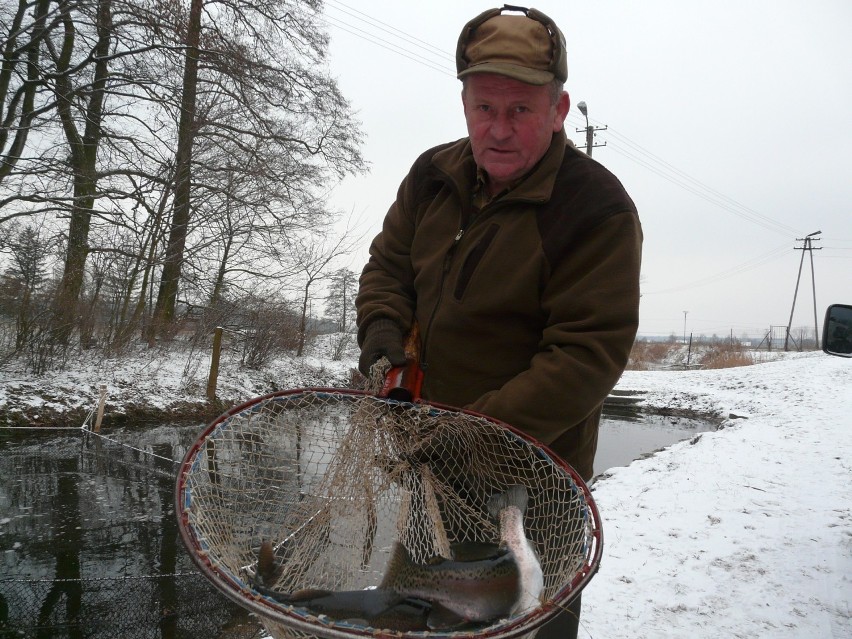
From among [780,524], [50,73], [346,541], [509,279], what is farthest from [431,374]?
[50,73]

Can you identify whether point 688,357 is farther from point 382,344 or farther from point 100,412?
point 382,344

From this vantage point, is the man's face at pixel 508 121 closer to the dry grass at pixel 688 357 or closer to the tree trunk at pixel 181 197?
the tree trunk at pixel 181 197

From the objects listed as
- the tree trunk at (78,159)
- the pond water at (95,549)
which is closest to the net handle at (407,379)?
the pond water at (95,549)

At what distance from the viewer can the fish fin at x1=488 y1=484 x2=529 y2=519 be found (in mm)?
1590

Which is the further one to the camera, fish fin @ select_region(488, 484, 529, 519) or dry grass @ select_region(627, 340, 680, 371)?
dry grass @ select_region(627, 340, 680, 371)

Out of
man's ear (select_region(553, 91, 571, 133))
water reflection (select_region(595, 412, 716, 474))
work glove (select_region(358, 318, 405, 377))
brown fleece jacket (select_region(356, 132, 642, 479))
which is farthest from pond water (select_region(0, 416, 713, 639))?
man's ear (select_region(553, 91, 571, 133))

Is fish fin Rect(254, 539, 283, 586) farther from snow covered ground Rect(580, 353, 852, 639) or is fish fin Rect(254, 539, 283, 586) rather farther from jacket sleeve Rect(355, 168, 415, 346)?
snow covered ground Rect(580, 353, 852, 639)

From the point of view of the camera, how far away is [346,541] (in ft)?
6.48

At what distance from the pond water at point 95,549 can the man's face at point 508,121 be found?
12.1 ft

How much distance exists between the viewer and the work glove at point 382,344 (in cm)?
182

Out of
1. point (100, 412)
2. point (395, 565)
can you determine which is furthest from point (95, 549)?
point (395, 565)

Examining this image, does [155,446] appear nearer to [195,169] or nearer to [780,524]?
[195,169]

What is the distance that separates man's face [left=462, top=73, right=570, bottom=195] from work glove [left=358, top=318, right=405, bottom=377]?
0.61 meters

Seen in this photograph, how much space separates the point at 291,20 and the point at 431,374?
48.8 ft
